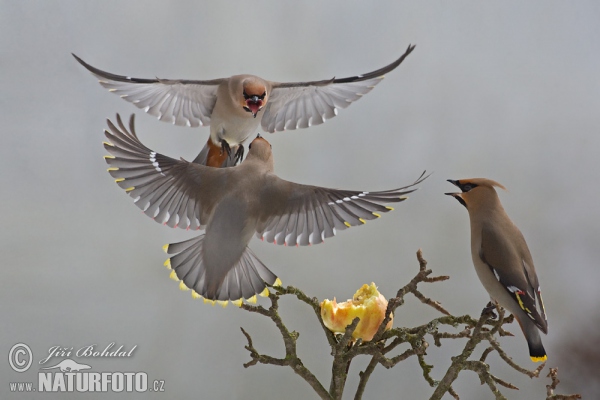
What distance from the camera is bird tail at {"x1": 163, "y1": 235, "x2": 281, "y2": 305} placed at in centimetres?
116

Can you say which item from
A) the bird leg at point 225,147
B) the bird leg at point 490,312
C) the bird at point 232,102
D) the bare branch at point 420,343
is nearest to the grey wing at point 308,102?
the bird at point 232,102

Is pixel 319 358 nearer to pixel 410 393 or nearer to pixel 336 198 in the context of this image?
pixel 410 393

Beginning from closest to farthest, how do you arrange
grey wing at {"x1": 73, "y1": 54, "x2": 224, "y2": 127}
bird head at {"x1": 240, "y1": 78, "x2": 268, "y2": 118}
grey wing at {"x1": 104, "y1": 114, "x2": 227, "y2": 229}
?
1. grey wing at {"x1": 104, "y1": 114, "x2": 227, "y2": 229}
2. bird head at {"x1": 240, "y1": 78, "x2": 268, "y2": 118}
3. grey wing at {"x1": 73, "y1": 54, "x2": 224, "y2": 127}

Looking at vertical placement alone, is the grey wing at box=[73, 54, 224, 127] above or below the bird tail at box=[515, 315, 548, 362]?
above

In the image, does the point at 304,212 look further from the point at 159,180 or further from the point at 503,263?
the point at 503,263

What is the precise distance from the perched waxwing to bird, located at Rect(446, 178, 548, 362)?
20cm

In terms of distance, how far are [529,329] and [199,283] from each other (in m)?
0.59

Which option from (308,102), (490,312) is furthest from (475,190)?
(308,102)

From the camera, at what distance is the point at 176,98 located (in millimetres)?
1354

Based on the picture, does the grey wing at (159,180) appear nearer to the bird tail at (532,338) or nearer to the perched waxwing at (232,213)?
the perched waxwing at (232,213)

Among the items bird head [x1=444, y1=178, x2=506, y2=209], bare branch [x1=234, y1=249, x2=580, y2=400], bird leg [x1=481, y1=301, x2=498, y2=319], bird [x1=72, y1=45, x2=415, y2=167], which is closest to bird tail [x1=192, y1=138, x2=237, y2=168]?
bird [x1=72, y1=45, x2=415, y2=167]

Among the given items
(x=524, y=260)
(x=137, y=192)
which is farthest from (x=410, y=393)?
(x=137, y=192)

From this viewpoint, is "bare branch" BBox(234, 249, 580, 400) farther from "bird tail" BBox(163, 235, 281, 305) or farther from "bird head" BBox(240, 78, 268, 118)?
"bird head" BBox(240, 78, 268, 118)

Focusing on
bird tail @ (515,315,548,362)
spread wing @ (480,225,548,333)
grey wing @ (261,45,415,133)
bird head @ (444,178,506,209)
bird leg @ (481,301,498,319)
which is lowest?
bird tail @ (515,315,548,362)
